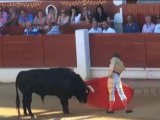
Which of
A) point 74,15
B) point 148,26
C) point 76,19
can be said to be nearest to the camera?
point 148,26

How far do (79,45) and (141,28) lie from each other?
1655mm

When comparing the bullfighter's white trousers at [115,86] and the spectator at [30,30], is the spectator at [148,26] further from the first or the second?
the bullfighter's white trousers at [115,86]

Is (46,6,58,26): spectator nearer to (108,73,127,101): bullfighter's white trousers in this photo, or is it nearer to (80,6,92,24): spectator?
(80,6,92,24): spectator

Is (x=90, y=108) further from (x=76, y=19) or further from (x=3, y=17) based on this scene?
(x=3, y=17)

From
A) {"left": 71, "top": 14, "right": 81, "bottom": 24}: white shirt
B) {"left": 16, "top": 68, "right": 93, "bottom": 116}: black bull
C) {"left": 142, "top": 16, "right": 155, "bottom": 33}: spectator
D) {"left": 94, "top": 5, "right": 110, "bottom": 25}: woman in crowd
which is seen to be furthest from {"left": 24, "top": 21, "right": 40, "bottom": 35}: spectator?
{"left": 16, "top": 68, "right": 93, "bottom": 116}: black bull

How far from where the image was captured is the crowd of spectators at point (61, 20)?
16.7 metres

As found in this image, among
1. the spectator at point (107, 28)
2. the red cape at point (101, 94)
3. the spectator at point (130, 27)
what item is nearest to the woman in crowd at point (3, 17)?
the spectator at point (107, 28)

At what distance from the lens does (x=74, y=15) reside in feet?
58.1

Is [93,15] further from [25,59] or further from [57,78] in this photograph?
[57,78]

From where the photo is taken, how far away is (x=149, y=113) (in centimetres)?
1302

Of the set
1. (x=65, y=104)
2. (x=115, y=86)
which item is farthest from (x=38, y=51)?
(x=115, y=86)

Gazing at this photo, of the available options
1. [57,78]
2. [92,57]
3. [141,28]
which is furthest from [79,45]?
[57,78]

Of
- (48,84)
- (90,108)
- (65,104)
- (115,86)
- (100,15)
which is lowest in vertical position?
(90,108)

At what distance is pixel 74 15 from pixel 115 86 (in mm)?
5080
